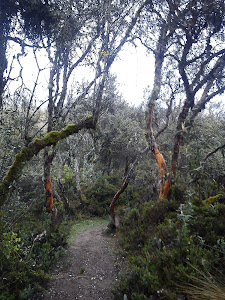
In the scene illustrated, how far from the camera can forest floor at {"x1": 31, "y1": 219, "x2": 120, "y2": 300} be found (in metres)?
4.80

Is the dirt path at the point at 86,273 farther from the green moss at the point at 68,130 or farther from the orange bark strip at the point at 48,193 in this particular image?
the green moss at the point at 68,130

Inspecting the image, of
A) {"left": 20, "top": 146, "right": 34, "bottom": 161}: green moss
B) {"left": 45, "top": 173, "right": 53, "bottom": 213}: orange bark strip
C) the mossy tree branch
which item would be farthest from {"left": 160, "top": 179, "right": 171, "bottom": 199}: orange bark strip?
{"left": 20, "top": 146, "right": 34, "bottom": 161}: green moss

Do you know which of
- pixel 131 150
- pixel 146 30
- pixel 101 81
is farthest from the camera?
pixel 131 150

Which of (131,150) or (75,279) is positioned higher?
(131,150)

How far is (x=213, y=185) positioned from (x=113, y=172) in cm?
1331

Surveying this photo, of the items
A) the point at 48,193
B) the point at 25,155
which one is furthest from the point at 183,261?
the point at 48,193

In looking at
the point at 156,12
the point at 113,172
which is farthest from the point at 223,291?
the point at 113,172

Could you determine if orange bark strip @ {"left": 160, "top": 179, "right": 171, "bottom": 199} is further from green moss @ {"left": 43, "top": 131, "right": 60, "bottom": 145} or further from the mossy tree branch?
green moss @ {"left": 43, "top": 131, "right": 60, "bottom": 145}

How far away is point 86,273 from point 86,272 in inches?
2.0

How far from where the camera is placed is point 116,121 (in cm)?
1703

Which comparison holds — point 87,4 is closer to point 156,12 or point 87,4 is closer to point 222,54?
point 156,12

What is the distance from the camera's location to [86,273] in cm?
579

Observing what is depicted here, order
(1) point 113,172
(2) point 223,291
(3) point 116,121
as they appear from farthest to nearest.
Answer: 1. (1) point 113,172
2. (3) point 116,121
3. (2) point 223,291

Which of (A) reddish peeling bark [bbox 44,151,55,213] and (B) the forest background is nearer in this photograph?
(B) the forest background
